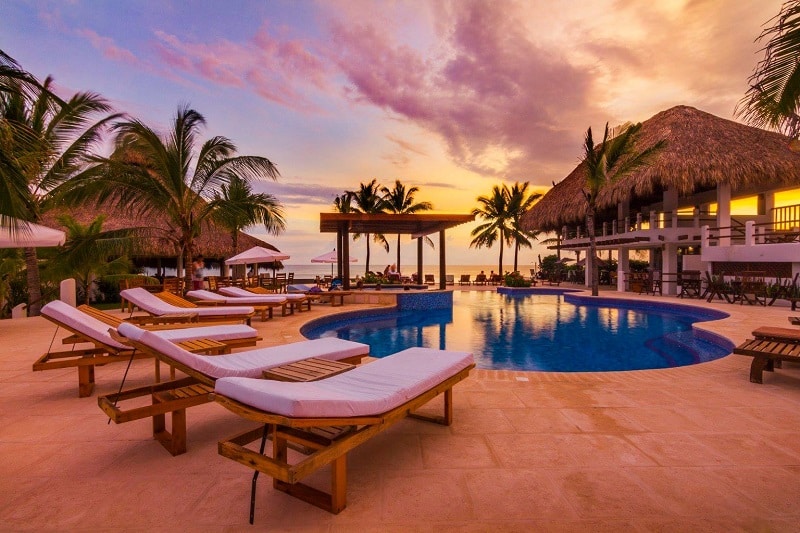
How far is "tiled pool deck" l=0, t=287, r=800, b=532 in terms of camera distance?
73.9 inches

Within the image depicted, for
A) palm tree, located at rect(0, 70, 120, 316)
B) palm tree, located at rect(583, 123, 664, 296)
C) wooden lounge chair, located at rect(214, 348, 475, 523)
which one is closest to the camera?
wooden lounge chair, located at rect(214, 348, 475, 523)

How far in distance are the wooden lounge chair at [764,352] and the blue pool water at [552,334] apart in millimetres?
2103

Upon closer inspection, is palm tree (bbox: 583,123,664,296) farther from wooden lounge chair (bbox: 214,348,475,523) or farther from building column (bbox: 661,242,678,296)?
wooden lounge chair (bbox: 214,348,475,523)

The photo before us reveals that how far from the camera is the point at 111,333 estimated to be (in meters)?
3.52

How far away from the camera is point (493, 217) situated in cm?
2633

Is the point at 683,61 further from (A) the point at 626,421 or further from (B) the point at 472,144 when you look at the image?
(A) the point at 626,421

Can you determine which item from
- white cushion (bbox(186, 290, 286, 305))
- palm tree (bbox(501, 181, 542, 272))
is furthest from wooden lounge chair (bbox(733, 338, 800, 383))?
palm tree (bbox(501, 181, 542, 272))

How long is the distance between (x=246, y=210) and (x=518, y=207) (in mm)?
19581

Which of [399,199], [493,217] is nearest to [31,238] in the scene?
[399,199]

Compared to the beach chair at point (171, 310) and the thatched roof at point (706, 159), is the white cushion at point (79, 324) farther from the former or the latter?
the thatched roof at point (706, 159)

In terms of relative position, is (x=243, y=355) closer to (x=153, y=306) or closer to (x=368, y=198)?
(x=153, y=306)

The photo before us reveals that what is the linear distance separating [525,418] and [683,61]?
1323 centimetres

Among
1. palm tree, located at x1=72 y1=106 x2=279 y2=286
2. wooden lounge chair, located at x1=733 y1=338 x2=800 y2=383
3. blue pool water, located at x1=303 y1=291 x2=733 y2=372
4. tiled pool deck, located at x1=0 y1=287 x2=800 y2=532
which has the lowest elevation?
blue pool water, located at x1=303 y1=291 x2=733 y2=372

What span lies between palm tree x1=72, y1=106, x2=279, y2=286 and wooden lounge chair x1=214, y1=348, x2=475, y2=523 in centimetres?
860
